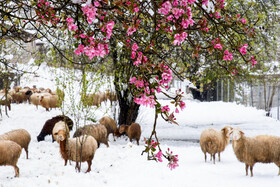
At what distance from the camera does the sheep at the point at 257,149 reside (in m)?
7.63

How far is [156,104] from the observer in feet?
9.36

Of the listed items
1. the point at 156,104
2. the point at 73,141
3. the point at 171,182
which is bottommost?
the point at 171,182

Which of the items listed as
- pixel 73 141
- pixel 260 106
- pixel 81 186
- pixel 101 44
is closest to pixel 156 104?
pixel 101 44

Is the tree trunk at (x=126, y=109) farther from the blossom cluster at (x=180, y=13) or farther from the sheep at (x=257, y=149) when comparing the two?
the blossom cluster at (x=180, y=13)

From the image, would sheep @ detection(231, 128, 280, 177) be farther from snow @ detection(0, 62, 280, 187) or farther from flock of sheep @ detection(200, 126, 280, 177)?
snow @ detection(0, 62, 280, 187)

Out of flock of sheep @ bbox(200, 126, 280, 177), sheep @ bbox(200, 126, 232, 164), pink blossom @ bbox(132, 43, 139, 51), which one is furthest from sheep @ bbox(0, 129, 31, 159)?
pink blossom @ bbox(132, 43, 139, 51)

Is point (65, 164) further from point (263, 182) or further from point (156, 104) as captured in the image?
point (156, 104)

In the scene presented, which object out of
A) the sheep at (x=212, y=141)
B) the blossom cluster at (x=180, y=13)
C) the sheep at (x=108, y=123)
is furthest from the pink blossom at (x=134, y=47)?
the sheep at (x=108, y=123)

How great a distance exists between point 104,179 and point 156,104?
5.12m

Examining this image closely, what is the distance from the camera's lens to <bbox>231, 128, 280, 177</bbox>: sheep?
763cm

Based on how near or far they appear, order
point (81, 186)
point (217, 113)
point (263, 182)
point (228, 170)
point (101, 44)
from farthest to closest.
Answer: point (217, 113)
point (228, 170)
point (263, 182)
point (81, 186)
point (101, 44)

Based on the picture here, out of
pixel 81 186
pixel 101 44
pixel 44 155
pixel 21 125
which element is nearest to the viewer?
pixel 101 44

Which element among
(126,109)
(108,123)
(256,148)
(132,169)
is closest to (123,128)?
(108,123)

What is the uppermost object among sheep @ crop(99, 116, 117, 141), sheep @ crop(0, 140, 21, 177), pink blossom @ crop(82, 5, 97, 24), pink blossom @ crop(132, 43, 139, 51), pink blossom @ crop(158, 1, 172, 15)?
pink blossom @ crop(158, 1, 172, 15)
